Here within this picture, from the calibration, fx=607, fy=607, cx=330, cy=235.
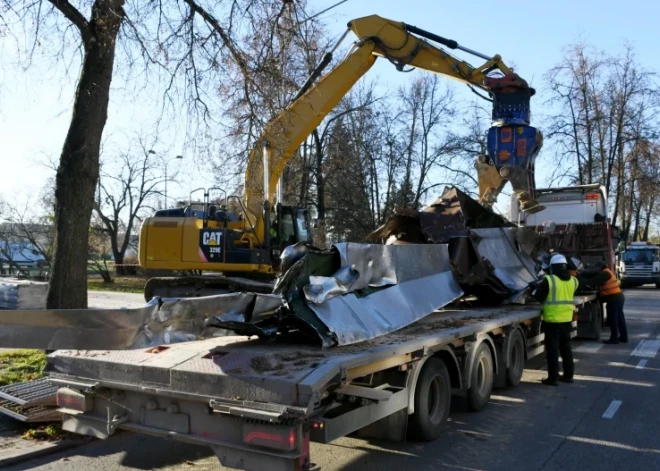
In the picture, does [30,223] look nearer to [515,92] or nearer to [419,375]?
[515,92]

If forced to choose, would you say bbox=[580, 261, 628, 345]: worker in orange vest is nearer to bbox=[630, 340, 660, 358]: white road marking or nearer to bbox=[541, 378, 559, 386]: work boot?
bbox=[630, 340, 660, 358]: white road marking

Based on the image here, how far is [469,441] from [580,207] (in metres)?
10.8

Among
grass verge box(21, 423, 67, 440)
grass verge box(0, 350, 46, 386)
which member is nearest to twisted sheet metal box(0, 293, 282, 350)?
grass verge box(21, 423, 67, 440)

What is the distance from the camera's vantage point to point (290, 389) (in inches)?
159

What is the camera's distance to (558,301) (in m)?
8.84

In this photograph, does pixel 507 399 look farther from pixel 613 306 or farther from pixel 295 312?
pixel 613 306

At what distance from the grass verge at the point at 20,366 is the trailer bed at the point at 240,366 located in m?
3.01

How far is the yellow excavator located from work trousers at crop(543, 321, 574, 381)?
3.72 meters

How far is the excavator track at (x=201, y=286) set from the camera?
39.2ft

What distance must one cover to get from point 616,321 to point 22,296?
53.9ft

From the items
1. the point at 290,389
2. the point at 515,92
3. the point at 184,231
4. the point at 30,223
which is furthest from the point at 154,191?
the point at 290,389

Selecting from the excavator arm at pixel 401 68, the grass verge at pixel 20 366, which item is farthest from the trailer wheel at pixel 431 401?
the excavator arm at pixel 401 68

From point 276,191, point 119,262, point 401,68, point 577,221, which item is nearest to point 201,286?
point 276,191

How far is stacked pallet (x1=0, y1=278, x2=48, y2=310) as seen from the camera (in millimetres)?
18484
